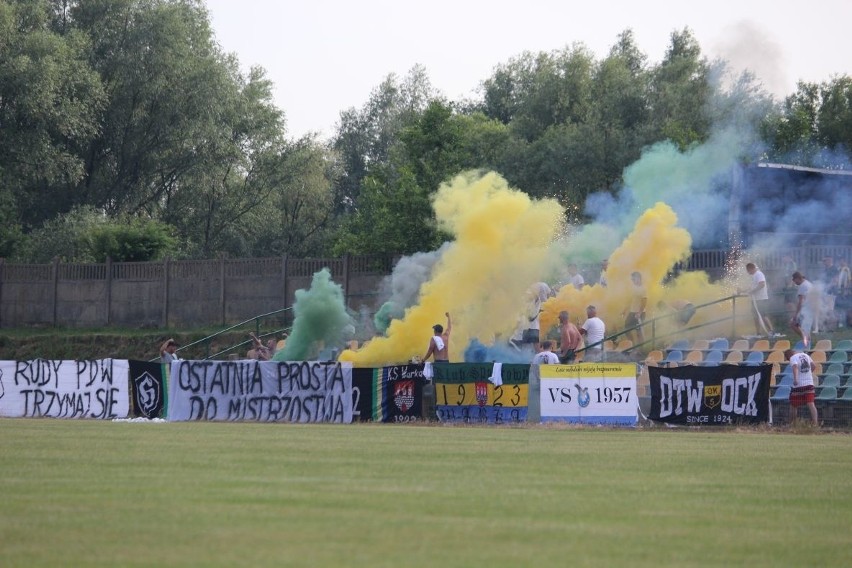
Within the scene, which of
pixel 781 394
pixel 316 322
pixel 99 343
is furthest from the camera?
pixel 99 343

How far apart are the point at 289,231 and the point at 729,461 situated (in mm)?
59947

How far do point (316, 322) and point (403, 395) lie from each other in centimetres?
1232

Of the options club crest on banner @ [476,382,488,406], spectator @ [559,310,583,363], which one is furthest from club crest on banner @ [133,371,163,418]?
spectator @ [559,310,583,363]

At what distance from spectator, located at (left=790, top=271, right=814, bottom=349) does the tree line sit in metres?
17.8

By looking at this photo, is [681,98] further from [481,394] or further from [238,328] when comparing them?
[481,394]

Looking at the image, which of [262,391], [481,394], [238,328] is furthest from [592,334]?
[238,328]

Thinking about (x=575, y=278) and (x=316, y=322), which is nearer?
(x=575, y=278)

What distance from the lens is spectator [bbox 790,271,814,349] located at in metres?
30.2

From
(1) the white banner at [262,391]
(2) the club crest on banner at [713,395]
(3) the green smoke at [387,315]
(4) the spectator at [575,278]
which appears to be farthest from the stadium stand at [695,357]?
(3) the green smoke at [387,315]

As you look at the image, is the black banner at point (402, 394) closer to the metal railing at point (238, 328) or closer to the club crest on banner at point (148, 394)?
the club crest on banner at point (148, 394)

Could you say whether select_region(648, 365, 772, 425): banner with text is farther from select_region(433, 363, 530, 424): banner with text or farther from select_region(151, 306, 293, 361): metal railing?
select_region(151, 306, 293, 361): metal railing

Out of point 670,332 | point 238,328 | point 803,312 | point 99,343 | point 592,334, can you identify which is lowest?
point 592,334

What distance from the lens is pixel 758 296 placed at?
32.3 meters

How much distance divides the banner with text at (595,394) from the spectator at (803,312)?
497cm
